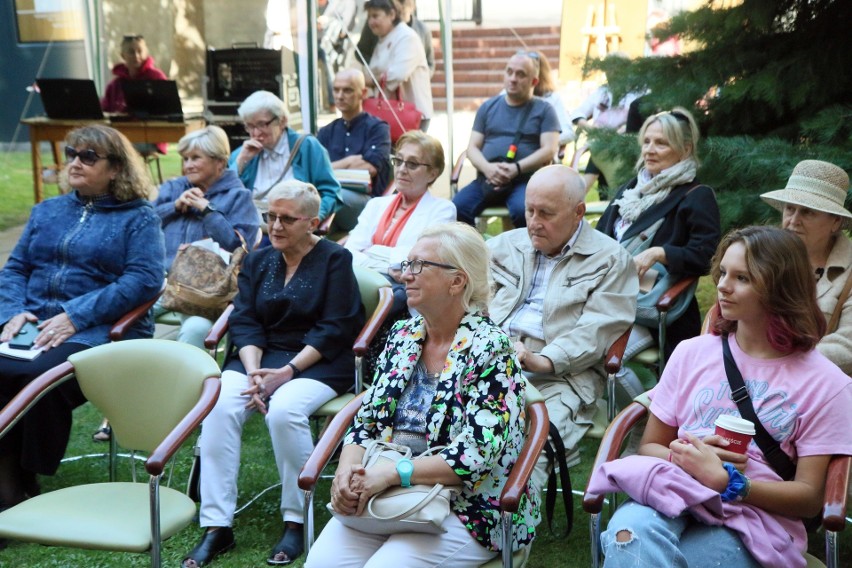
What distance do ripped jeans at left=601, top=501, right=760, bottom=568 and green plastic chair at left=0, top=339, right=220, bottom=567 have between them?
4.43ft

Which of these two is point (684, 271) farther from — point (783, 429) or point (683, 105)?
point (783, 429)

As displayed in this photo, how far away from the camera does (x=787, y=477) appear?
2594 millimetres

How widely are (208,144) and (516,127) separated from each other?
7.21 ft

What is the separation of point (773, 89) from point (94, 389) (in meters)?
3.09

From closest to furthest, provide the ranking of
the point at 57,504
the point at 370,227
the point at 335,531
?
the point at 335,531, the point at 57,504, the point at 370,227

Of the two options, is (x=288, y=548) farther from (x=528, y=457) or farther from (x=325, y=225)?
(x=325, y=225)

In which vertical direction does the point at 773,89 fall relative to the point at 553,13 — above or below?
below

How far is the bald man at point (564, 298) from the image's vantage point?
3598 millimetres

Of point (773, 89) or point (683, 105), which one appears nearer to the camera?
point (773, 89)

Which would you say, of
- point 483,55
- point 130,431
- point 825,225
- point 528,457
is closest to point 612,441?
point 528,457

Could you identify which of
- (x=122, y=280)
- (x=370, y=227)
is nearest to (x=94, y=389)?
(x=122, y=280)

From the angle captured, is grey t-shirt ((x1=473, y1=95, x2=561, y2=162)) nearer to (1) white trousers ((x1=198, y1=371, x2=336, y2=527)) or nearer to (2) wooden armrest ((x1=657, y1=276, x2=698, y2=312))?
(2) wooden armrest ((x1=657, y1=276, x2=698, y2=312))

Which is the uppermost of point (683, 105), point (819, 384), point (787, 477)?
point (683, 105)

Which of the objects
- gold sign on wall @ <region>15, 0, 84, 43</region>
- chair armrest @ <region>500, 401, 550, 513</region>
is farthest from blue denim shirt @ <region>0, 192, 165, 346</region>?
gold sign on wall @ <region>15, 0, 84, 43</region>
